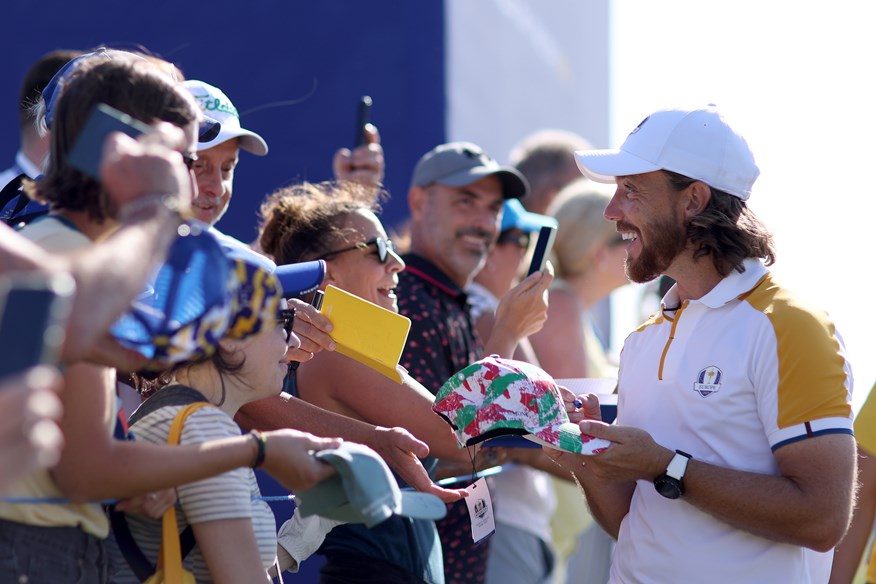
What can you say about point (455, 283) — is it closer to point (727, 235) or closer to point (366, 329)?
point (366, 329)

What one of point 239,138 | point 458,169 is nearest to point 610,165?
point 239,138

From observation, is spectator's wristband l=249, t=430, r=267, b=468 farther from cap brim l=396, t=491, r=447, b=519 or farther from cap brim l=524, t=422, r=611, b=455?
cap brim l=524, t=422, r=611, b=455

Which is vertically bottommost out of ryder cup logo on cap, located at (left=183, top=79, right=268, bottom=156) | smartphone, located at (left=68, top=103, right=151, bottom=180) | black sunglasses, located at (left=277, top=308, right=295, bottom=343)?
black sunglasses, located at (left=277, top=308, right=295, bottom=343)

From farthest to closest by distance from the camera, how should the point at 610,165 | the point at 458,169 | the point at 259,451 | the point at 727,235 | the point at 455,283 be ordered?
the point at 458,169
the point at 455,283
the point at 610,165
the point at 727,235
the point at 259,451

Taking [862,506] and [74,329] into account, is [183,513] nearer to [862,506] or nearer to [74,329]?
[74,329]

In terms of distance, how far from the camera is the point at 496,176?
4.54 metres

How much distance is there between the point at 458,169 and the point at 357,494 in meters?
2.53

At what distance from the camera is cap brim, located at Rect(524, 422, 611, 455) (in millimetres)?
2607

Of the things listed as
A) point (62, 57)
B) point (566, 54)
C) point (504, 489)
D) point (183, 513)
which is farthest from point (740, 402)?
point (566, 54)

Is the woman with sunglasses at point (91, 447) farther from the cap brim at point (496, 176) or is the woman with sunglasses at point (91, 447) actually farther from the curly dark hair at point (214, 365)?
the cap brim at point (496, 176)

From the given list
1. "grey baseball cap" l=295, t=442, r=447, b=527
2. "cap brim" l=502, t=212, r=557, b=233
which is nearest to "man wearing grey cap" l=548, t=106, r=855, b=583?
"grey baseball cap" l=295, t=442, r=447, b=527

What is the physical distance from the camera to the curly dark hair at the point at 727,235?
2.87 metres

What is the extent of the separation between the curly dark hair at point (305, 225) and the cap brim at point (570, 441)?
109 cm

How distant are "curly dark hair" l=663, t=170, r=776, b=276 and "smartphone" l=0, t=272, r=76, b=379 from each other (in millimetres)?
1847
